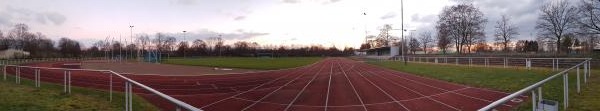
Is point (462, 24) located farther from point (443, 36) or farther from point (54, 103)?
point (54, 103)

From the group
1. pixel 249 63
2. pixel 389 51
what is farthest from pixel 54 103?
pixel 389 51

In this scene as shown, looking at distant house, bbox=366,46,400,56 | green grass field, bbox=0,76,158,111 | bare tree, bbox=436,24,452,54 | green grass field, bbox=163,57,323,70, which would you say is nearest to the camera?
green grass field, bbox=0,76,158,111

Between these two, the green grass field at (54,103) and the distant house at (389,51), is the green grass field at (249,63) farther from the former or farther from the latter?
the green grass field at (54,103)

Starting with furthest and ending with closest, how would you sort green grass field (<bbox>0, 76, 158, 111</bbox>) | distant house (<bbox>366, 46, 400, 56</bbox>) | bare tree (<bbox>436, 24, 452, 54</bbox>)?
distant house (<bbox>366, 46, 400, 56</bbox>) → bare tree (<bbox>436, 24, 452, 54</bbox>) → green grass field (<bbox>0, 76, 158, 111</bbox>)

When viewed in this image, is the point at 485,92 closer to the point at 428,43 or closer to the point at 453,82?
the point at 453,82

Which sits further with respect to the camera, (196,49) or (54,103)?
(196,49)

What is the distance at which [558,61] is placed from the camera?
90.3 ft

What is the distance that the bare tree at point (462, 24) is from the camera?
57812mm

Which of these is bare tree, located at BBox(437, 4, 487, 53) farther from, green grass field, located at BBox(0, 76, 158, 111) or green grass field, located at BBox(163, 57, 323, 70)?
green grass field, located at BBox(0, 76, 158, 111)

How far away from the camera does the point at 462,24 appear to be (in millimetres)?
58469

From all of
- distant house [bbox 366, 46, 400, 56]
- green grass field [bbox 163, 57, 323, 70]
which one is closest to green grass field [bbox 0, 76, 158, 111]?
green grass field [bbox 163, 57, 323, 70]

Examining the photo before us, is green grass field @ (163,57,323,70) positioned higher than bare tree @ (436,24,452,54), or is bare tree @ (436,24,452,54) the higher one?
bare tree @ (436,24,452,54)

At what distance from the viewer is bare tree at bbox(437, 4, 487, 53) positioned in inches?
2276

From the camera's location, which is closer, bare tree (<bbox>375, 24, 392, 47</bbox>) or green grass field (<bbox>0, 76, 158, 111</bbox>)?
green grass field (<bbox>0, 76, 158, 111</bbox>)
